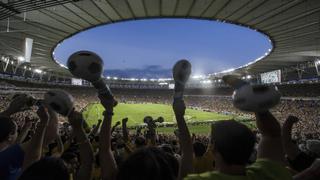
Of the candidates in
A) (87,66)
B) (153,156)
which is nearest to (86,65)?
(87,66)

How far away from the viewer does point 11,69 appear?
192 ft

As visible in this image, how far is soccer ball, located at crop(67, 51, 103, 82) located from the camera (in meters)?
3.20

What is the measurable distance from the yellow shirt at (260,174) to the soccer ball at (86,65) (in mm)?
1512

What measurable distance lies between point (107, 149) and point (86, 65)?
0.83 meters

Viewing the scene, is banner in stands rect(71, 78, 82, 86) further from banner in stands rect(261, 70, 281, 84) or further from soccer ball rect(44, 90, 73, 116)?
soccer ball rect(44, 90, 73, 116)

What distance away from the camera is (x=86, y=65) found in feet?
10.5

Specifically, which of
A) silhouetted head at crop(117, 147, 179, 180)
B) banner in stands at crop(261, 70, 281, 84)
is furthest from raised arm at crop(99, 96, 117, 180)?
banner in stands at crop(261, 70, 281, 84)

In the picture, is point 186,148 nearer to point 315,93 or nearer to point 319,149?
point 319,149

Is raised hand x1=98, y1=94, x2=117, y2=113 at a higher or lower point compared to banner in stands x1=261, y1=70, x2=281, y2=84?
lower

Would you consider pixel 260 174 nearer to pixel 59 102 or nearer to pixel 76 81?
pixel 59 102

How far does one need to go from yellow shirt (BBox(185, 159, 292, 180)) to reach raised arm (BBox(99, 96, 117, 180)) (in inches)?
43.7

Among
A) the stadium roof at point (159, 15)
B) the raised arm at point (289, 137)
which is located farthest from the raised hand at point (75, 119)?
the stadium roof at point (159, 15)

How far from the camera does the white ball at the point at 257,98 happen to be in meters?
2.87

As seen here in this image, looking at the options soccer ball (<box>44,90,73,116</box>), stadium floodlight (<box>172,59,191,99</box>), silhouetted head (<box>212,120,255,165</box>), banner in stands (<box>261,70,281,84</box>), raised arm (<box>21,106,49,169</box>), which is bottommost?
raised arm (<box>21,106,49,169</box>)
